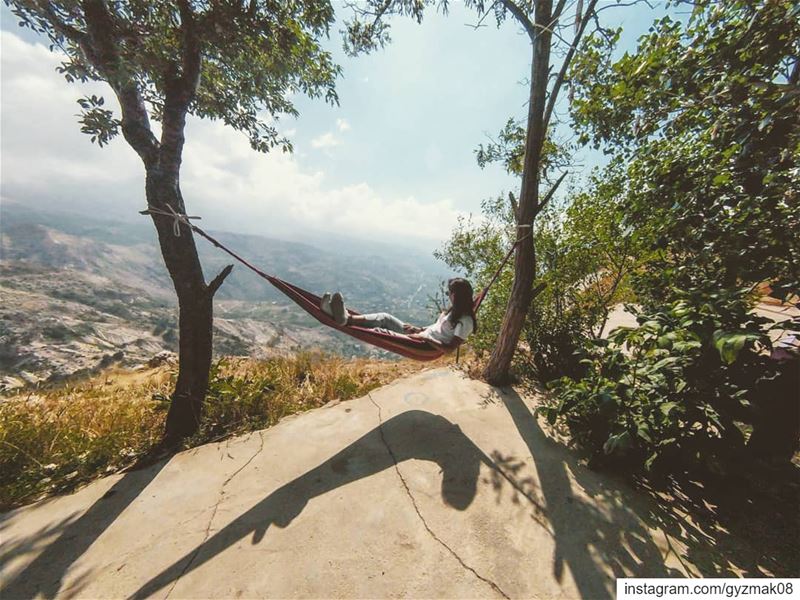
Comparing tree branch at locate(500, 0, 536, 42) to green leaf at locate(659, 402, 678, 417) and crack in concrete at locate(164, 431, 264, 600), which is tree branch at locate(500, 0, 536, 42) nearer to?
green leaf at locate(659, 402, 678, 417)

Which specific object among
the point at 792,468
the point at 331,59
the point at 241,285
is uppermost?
the point at 331,59

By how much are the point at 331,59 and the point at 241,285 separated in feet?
720

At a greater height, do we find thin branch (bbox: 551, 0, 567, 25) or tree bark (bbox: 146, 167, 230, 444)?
thin branch (bbox: 551, 0, 567, 25)

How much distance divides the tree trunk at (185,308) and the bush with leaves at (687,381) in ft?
9.68

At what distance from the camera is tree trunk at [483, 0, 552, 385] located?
8.89ft

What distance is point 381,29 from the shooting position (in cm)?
354

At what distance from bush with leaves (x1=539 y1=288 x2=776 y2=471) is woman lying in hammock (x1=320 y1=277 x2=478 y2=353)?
3.62 ft

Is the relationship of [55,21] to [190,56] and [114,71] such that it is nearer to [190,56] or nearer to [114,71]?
[114,71]

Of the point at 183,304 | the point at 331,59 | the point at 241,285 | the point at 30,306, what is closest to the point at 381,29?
the point at 331,59

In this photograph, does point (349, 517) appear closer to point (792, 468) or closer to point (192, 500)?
point (192, 500)

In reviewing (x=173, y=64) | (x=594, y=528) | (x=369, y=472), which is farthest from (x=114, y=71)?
(x=594, y=528)

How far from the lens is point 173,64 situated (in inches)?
96.6

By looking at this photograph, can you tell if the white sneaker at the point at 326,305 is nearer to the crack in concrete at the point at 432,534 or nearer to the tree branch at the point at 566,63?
the crack in concrete at the point at 432,534

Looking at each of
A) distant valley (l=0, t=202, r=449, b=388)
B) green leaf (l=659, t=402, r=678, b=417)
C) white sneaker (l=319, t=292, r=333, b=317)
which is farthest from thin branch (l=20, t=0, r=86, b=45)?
green leaf (l=659, t=402, r=678, b=417)
